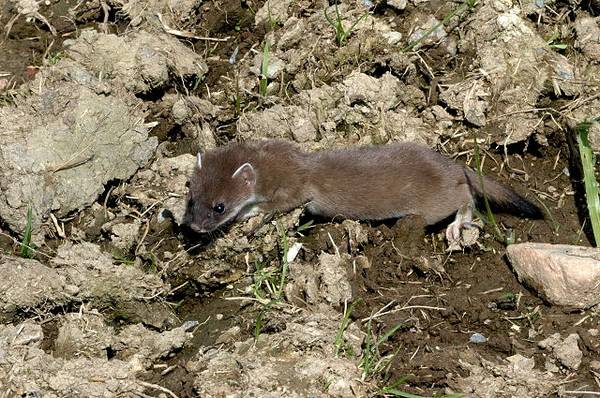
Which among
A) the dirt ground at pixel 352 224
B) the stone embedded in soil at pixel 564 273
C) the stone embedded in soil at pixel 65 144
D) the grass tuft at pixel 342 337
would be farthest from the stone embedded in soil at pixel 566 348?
the stone embedded in soil at pixel 65 144

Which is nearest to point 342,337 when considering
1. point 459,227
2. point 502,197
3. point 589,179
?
point 459,227

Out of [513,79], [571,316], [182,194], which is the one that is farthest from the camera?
[513,79]

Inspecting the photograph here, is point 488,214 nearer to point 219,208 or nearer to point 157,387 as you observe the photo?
point 219,208

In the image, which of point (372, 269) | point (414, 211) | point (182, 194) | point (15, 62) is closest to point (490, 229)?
point (414, 211)

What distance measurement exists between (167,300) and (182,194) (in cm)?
63

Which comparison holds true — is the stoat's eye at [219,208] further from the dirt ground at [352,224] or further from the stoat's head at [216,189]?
the dirt ground at [352,224]

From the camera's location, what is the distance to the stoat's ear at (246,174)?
4.86 metres

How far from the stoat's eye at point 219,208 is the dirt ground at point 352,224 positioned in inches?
5.4

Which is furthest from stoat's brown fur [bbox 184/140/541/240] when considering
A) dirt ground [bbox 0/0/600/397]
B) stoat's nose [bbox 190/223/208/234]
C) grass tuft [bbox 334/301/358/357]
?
grass tuft [bbox 334/301/358/357]

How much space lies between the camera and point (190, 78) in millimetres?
5523

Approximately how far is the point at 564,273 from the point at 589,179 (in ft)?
1.93

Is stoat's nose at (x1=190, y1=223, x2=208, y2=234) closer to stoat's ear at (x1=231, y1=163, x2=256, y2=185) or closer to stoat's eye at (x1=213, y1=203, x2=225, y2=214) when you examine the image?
stoat's eye at (x1=213, y1=203, x2=225, y2=214)

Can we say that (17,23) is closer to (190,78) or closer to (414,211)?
(190,78)

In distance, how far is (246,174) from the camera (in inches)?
193
